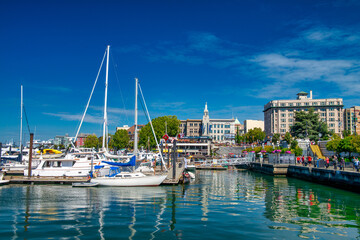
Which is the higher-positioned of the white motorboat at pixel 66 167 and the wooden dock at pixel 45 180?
the white motorboat at pixel 66 167

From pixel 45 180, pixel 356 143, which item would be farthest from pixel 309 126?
pixel 45 180

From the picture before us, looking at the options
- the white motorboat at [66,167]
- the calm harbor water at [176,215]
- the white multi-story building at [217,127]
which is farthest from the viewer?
the white multi-story building at [217,127]

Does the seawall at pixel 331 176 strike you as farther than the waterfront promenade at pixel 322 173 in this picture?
No

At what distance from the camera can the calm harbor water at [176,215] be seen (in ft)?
58.3

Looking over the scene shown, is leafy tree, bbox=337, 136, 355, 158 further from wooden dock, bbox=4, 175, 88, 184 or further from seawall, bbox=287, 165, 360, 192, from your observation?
Answer: wooden dock, bbox=4, 175, 88, 184

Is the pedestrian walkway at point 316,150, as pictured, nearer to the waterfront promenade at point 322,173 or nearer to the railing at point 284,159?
the railing at point 284,159

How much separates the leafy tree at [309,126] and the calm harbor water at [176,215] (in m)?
62.4

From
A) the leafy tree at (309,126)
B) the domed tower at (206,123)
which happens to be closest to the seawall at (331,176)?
the leafy tree at (309,126)

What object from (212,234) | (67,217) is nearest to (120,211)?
(67,217)

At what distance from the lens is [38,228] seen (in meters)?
18.9

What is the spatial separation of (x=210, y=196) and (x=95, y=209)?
12.0 meters

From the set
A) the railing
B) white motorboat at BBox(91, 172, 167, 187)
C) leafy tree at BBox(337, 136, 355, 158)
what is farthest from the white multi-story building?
white motorboat at BBox(91, 172, 167, 187)

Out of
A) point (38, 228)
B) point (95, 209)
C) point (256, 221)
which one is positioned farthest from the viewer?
point (95, 209)

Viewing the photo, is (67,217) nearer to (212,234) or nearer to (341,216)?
(212,234)
